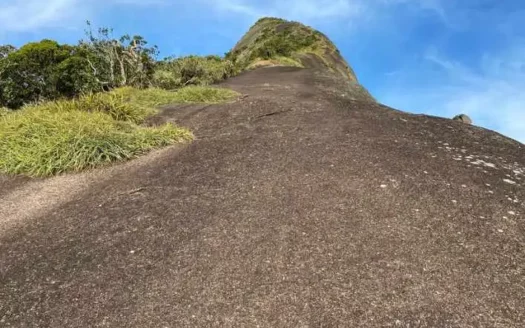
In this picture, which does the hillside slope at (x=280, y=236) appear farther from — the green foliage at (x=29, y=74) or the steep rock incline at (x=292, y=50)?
the steep rock incline at (x=292, y=50)

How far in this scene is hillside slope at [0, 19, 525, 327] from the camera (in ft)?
11.8

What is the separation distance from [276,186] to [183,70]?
12.8 metres

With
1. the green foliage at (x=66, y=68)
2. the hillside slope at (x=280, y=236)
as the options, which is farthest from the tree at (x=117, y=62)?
the hillside slope at (x=280, y=236)

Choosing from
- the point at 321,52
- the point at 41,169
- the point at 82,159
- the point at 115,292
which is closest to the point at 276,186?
the point at 115,292

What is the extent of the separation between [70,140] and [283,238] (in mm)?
4632

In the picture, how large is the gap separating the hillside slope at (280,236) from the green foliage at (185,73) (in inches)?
332

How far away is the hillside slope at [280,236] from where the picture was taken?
361cm

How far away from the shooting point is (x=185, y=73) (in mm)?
17578

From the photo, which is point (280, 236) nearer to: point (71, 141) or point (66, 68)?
point (71, 141)

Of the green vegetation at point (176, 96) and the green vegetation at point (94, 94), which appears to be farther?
the green vegetation at point (176, 96)

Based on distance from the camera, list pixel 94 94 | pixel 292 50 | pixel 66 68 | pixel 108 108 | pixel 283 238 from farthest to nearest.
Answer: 1. pixel 292 50
2. pixel 66 68
3. pixel 94 94
4. pixel 108 108
5. pixel 283 238

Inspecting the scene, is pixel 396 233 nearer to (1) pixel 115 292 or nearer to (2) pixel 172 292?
(2) pixel 172 292

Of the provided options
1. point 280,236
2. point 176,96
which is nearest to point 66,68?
point 176,96

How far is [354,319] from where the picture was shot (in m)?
3.43
